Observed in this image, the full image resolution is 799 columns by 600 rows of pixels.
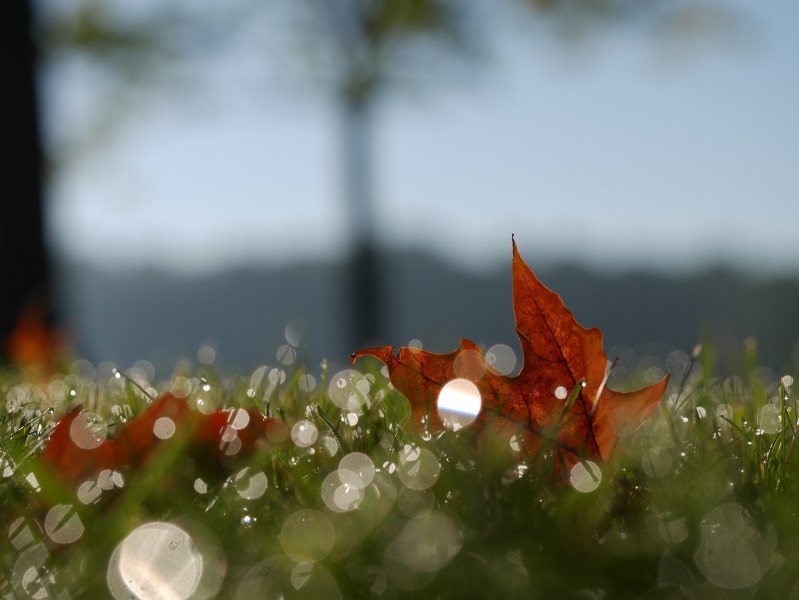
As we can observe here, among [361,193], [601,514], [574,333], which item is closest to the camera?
[601,514]

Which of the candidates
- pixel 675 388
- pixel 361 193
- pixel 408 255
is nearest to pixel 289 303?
pixel 408 255

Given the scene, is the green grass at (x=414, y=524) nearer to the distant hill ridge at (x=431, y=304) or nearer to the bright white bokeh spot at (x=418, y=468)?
the bright white bokeh spot at (x=418, y=468)

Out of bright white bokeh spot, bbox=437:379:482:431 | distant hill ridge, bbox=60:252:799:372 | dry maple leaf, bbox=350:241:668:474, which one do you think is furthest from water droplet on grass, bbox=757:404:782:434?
distant hill ridge, bbox=60:252:799:372

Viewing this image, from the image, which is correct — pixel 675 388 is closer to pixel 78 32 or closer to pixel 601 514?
pixel 601 514

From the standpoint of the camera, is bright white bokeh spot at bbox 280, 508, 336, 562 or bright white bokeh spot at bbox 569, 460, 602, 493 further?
bright white bokeh spot at bbox 569, 460, 602, 493

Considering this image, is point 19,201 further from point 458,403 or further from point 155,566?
point 155,566

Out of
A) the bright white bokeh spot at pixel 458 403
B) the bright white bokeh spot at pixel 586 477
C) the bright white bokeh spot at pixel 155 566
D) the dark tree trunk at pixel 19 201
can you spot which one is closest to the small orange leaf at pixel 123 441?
the bright white bokeh spot at pixel 155 566

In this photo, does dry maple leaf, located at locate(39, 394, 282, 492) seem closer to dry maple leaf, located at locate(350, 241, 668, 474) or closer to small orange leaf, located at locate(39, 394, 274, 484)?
small orange leaf, located at locate(39, 394, 274, 484)
